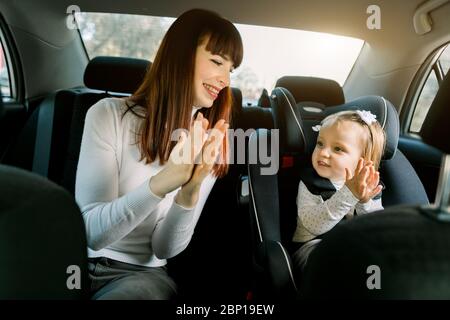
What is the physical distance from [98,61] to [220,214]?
706mm

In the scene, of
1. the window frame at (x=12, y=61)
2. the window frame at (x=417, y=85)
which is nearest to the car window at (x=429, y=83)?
the window frame at (x=417, y=85)

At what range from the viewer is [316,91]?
1385 millimetres

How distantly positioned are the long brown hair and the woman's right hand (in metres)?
0.16

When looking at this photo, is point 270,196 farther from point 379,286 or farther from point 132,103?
point 379,286

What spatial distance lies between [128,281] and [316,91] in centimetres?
97

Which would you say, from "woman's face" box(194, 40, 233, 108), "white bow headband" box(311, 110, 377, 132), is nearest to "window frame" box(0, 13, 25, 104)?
"woman's face" box(194, 40, 233, 108)

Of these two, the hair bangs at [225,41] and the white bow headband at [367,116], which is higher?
the hair bangs at [225,41]

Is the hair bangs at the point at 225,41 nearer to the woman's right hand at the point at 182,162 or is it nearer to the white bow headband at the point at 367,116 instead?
the woman's right hand at the point at 182,162

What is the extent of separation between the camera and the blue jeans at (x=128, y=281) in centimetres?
77

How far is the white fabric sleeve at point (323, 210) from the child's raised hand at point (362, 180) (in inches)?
0.7

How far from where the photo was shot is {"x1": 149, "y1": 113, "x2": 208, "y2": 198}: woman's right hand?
0.72 m

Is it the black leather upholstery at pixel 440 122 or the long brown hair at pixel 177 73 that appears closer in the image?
the black leather upholstery at pixel 440 122

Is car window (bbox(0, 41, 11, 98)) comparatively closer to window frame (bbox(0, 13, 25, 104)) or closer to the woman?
window frame (bbox(0, 13, 25, 104))

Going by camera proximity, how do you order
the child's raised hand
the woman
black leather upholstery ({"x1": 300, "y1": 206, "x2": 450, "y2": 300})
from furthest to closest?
the child's raised hand
the woman
black leather upholstery ({"x1": 300, "y1": 206, "x2": 450, "y2": 300})
